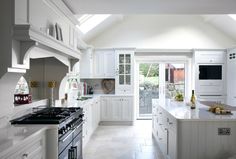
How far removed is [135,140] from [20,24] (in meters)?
4.13

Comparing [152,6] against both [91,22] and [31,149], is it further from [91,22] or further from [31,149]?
[31,149]

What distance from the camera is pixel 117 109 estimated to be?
7605 millimetres

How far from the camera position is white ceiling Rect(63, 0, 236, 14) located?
13.2ft

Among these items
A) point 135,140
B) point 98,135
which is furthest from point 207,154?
point 98,135

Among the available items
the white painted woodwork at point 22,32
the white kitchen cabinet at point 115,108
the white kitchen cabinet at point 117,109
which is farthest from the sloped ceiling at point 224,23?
the white painted woodwork at point 22,32

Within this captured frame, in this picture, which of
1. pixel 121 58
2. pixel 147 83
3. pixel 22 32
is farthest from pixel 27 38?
pixel 147 83

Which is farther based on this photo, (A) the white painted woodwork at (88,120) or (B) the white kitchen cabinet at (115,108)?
(B) the white kitchen cabinet at (115,108)

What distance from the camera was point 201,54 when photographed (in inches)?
315

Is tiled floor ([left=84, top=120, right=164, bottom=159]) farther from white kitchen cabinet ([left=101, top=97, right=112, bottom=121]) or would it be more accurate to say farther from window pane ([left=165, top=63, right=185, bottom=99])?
window pane ([left=165, top=63, right=185, bottom=99])

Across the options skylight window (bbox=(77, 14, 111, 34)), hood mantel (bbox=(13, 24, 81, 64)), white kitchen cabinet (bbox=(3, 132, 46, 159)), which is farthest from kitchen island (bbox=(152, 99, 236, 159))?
skylight window (bbox=(77, 14, 111, 34))

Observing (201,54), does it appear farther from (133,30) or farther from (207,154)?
(207,154)

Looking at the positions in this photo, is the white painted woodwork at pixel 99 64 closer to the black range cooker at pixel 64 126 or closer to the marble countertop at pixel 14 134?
the black range cooker at pixel 64 126

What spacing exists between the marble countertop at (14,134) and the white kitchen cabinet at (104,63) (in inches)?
214

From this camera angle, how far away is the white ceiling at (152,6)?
4035 millimetres
